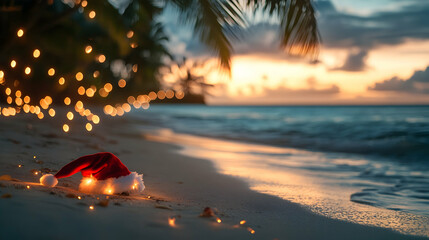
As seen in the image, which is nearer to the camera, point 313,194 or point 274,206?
point 274,206

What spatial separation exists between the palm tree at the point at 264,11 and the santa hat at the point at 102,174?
5.67 ft

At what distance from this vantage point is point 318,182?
4.06 m

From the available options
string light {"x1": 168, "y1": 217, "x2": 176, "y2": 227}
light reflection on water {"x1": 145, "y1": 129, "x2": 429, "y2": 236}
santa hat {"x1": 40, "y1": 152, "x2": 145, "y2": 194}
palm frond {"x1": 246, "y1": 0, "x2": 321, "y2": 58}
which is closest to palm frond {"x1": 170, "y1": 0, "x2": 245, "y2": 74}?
palm frond {"x1": 246, "y1": 0, "x2": 321, "y2": 58}

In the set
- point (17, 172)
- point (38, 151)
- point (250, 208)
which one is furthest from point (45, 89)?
point (250, 208)

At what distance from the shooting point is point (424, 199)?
3492 mm

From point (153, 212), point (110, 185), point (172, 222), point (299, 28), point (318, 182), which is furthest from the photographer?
point (318, 182)

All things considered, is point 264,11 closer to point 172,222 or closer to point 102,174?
point 102,174

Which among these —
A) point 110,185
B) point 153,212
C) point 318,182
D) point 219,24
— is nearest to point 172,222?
point 153,212

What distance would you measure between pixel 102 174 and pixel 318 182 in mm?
2588

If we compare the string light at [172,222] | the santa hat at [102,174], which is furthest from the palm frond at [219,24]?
the string light at [172,222]

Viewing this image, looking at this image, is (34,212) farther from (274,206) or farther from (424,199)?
(424,199)

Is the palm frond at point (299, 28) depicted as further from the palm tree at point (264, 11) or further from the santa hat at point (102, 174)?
the santa hat at point (102, 174)

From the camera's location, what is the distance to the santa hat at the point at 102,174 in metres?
2.46

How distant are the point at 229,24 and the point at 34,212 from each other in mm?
2640
